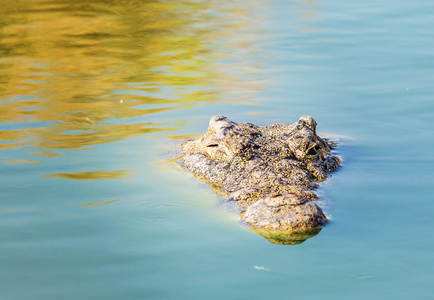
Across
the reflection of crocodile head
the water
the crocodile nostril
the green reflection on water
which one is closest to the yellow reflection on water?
the water

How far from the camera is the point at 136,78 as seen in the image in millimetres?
9352

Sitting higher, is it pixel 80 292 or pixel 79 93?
pixel 79 93

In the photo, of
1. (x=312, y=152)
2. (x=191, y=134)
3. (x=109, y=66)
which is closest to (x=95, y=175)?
(x=191, y=134)

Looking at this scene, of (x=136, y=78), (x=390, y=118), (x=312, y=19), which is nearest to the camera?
(x=390, y=118)

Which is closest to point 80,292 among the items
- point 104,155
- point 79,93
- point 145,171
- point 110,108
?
point 145,171

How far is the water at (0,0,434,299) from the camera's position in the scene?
3.94 metres

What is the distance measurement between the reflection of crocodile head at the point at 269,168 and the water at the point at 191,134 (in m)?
0.15

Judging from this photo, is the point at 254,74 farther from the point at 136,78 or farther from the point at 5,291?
the point at 5,291

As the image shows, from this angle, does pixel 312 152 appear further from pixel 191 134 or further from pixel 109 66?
pixel 109 66

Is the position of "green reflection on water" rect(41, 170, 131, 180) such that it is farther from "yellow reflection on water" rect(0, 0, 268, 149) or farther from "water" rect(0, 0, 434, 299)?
"yellow reflection on water" rect(0, 0, 268, 149)

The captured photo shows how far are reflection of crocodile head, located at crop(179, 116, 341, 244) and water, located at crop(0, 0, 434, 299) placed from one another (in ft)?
0.48

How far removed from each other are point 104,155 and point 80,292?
2.83m

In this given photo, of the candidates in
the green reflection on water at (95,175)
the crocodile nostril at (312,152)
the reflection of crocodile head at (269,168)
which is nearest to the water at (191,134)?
the green reflection on water at (95,175)

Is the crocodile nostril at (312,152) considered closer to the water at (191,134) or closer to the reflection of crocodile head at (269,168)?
the reflection of crocodile head at (269,168)
